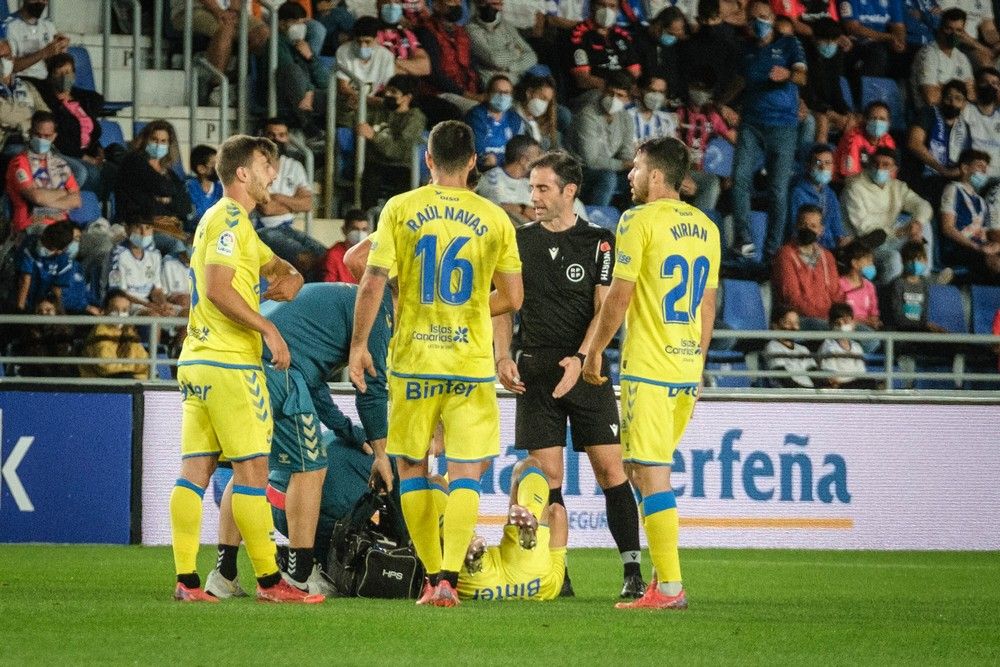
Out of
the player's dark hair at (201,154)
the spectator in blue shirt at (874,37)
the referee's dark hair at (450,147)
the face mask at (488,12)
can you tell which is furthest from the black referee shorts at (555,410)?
the spectator in blue shirt at (874,37)

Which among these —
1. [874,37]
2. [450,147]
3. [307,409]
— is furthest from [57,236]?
[874,37]

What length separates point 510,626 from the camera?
6664 millimetres

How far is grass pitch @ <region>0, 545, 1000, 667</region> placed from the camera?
5.76m

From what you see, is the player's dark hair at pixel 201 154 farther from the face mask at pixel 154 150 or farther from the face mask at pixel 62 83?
the face mask at pixel 62 83

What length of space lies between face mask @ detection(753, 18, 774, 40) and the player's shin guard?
1180cm

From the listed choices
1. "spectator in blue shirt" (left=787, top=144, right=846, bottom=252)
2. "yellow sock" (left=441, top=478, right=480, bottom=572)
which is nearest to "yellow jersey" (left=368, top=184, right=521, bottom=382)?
"yellow sock" (left=441, top=478, right=480, bottom=572)

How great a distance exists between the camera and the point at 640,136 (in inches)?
657

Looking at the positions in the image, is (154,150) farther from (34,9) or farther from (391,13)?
(391,13)

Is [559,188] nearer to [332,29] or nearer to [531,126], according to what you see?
[531,126]

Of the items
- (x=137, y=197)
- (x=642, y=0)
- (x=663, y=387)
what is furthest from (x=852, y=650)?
(x=642, y=0)

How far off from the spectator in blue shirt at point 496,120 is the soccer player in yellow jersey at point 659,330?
8.05m

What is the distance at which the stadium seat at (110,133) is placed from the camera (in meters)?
15.3

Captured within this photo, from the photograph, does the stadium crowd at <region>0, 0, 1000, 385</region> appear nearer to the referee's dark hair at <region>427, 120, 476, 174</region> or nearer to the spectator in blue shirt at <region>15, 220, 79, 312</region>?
the spectator in blue shirt at <region>15, 220, 79, 312</region>

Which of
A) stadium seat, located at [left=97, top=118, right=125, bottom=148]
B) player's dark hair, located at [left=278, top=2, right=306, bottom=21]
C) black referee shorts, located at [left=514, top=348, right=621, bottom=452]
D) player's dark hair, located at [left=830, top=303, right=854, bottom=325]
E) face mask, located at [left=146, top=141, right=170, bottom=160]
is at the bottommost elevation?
black referee shorts, located at [left=514, top=348, right=621, bottom=452]
